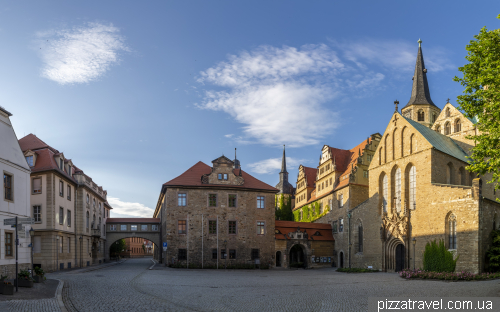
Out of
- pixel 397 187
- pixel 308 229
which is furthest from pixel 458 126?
pixel 308 229

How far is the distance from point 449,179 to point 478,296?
73.5 feet

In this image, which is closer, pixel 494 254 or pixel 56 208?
pixel 494 254

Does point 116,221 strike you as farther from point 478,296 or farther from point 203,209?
point 478,296

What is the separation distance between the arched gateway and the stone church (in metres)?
24.4

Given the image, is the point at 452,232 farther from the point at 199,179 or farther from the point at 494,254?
the point at 199,179

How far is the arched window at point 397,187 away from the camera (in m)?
39.0

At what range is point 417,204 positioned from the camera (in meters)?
36.0

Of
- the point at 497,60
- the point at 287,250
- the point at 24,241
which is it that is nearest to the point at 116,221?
the point at 287,250

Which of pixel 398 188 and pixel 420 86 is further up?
pixel 420 86

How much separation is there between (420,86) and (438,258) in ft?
123

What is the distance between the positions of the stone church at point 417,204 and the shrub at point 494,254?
16.7 inches

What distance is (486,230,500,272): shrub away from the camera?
29.3m

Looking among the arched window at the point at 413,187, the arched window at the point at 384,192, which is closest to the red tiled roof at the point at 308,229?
the arched window at the point at 384,192

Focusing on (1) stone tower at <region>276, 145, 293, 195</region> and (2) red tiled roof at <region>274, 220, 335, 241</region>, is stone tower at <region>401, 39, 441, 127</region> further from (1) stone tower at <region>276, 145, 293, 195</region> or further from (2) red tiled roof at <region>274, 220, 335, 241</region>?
(1) stone tower at <region>276, 145, 293, 195</region>
